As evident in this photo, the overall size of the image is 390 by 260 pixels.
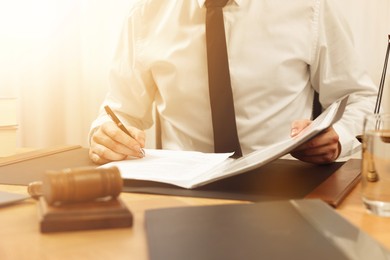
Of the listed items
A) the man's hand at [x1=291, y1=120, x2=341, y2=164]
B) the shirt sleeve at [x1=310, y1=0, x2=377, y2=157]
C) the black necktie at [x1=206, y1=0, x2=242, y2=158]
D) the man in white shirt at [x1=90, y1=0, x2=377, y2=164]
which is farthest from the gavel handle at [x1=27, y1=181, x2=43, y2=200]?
the shirt sleeve at [x1=310, y1=0, x2=377, y2=157]

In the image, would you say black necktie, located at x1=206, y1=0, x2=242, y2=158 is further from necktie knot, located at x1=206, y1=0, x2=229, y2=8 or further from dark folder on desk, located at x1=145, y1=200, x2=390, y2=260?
dark folder on desk, located at x1=145, y1=200, x2=390, y2=260

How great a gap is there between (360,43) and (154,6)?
961mm

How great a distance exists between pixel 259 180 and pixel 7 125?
68 centimetres

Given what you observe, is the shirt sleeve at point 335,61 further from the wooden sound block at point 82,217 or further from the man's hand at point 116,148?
the wooden sound block at point 82,217

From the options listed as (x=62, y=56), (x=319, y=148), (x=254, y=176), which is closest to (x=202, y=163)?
(x=254, y=176)

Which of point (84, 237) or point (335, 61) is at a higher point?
point (335, 61)

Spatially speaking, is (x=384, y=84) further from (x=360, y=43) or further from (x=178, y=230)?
(x=178, y=230)

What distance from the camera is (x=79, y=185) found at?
580mm

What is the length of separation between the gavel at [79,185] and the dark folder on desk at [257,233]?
0.06 metres

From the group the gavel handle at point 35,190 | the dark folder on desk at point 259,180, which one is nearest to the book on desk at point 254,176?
the dark folder on desk at point 259,180

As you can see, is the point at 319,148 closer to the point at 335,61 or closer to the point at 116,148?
the point at 116,148

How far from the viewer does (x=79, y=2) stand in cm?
214

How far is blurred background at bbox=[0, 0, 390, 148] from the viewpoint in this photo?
2068mm

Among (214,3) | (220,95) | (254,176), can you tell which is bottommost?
(254,176)
